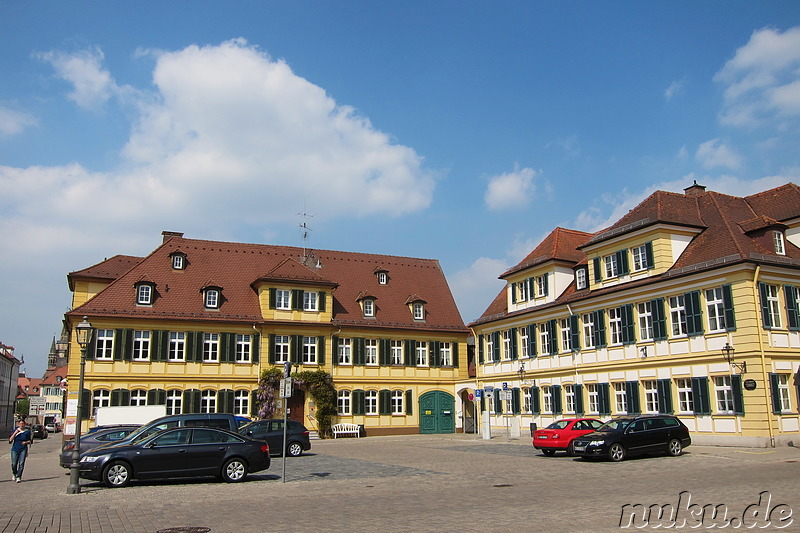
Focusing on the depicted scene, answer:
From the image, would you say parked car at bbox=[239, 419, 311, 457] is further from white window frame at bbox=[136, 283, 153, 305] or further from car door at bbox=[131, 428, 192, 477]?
white window frame at bbox=[136, 283, 153, 305]

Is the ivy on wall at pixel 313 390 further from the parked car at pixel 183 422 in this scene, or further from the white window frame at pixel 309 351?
the parked car at pixel 183 422

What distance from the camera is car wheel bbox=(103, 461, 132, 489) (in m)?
17.3

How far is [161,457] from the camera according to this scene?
1770 centimetres

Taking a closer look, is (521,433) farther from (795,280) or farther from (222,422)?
(222,422)

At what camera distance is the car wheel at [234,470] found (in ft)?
59.9

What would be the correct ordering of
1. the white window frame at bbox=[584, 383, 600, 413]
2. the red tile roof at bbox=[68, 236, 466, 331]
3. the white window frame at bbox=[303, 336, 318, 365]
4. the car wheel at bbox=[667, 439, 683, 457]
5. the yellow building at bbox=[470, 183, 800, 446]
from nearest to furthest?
1. the car wheel at bbox=[667, 439, 683, 457]
2. the yellow building at bbox=[470, 183, 800, 446]
3. the white window frame at bbox=[584, 383, 600, 413]
4. the red tile roof at bbox=[68, 236, 466, 331]
5. the white window frame at bbox=[303, 336, 318, 365]

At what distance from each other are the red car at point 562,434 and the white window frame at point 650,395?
6.13m

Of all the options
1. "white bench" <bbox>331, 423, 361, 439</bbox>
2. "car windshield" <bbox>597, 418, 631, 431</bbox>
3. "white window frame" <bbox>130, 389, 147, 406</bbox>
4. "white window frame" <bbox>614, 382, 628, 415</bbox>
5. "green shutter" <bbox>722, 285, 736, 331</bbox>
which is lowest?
"white bench" <bbox>331, 423, 361, 439</bbox>

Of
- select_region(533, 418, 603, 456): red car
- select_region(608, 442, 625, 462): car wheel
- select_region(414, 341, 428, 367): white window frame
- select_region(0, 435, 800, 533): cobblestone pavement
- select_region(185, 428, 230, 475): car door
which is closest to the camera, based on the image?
select_region(0, 435, 800, 533): cobblestone pavement

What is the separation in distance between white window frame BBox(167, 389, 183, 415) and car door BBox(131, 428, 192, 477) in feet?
81.5

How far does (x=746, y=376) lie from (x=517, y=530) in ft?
65.7

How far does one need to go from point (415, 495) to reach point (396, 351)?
32.8 m

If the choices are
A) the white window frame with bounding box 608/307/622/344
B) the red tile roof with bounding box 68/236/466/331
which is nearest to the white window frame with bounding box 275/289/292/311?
the red tile roof with bounding box 68/236/466/331

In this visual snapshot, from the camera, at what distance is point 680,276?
29.7m
